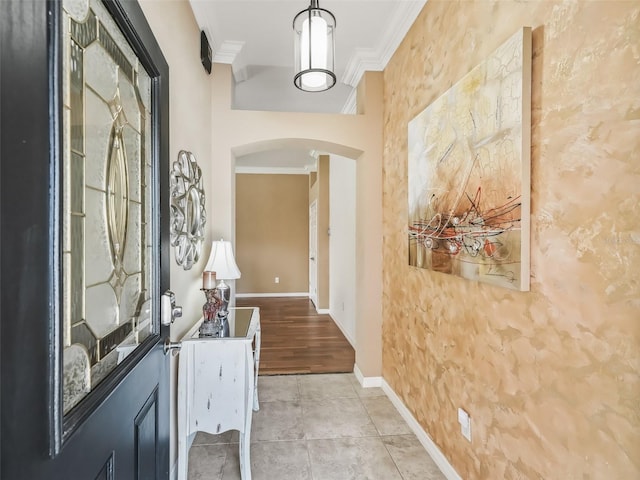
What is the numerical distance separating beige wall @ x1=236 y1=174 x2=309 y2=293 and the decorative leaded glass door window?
254 inches

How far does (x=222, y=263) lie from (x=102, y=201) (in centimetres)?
156

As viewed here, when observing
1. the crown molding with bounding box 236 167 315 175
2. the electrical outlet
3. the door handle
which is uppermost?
the crown molding with bounding box 236 167 315 175

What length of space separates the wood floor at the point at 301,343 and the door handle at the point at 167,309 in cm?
226

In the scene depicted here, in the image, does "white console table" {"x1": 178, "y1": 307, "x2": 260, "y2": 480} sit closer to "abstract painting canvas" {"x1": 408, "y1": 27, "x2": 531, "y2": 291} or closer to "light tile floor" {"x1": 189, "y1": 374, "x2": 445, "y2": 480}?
"light tile floor" {"x1": 189, "y1": 374, "x2": 445, "y2": 480}

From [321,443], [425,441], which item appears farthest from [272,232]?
[425,441]

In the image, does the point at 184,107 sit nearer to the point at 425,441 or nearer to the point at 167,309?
the point at 167,309

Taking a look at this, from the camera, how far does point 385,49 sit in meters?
2.77

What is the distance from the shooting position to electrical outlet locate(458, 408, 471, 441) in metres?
1.68

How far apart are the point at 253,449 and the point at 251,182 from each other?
6.12m

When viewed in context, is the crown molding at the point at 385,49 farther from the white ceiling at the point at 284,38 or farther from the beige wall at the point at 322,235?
the beige wall at the point at 322,235

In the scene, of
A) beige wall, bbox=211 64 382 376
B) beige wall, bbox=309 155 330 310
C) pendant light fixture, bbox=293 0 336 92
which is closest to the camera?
pendant light fixture, bbox=293 0 336 92

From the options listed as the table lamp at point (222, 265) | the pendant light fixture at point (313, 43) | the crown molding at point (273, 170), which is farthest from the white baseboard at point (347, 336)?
the crown molding at point (273, 170)

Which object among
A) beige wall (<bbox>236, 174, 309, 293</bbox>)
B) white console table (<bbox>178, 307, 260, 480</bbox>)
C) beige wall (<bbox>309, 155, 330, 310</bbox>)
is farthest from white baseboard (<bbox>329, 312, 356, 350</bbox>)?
beige wall (<bbox>236, 174, 309, 293</bbox>)

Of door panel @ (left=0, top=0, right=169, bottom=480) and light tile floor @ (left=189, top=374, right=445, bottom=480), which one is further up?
door panel @ (left=0, top=0, right=169, bottom=480)
